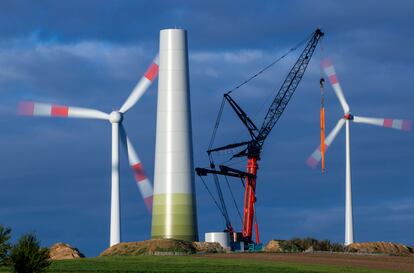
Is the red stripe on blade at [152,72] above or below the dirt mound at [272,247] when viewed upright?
above

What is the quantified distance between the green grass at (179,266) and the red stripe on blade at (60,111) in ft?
63.4

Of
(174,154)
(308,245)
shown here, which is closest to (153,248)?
(174,154)

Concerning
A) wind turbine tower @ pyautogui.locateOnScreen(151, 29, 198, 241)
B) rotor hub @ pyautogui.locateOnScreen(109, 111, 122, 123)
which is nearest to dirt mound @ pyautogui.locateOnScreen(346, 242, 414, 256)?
wind turbine tower @ pyautogui.locateOnScreen(151, 29, 198, 241)

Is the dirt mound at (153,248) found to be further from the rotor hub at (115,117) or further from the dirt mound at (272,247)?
the dirt mound at (272,247)

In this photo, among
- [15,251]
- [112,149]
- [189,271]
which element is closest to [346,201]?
[112,149]

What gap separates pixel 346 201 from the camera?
557 ft

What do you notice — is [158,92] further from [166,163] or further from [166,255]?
[166,255]

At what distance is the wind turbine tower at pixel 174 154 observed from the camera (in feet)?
471

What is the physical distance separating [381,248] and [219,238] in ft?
116

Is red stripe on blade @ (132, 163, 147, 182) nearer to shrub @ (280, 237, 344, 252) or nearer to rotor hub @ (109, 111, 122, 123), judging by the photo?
rotor hub @ (109, 111, 122, 123)

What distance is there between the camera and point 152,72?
146 m

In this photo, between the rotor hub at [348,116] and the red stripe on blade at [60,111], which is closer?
the red stripe on blade at [60,111]

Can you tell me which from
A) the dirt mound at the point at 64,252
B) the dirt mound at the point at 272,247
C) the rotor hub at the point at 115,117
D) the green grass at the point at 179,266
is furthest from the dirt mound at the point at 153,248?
the dirt mound at the point at 272,247

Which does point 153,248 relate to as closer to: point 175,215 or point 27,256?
point 175,215
